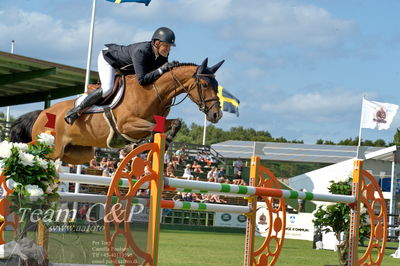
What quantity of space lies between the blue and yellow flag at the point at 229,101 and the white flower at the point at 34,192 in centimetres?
1753

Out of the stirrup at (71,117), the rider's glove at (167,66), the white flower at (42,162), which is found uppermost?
the rider's glove at (167,66)

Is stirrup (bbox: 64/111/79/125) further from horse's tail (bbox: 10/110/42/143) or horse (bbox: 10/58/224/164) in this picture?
horse's tail (bbox: 10/110/42/143)

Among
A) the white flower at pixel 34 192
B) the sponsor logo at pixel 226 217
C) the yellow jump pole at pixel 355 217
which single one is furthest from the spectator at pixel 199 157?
the white flower at pixel 34 192

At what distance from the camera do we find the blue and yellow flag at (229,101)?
21.5 meters

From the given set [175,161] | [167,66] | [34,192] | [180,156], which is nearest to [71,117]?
[167,66]

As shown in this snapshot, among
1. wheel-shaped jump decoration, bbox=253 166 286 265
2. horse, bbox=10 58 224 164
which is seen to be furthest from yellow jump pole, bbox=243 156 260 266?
horse, bbox=10 58 224 164

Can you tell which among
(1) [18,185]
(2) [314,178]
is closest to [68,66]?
(1) [18,185]

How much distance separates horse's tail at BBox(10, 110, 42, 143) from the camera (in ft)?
22.5

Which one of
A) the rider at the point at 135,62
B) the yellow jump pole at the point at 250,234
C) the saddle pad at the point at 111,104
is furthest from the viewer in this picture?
the saddle pad at the point at 111,104

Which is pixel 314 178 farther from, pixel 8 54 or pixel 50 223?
pixel 50 223

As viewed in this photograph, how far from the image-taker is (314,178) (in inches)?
925

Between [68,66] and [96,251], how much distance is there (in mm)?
6210

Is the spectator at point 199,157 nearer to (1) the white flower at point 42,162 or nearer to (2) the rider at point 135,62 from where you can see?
(2) the rider at point 135,62

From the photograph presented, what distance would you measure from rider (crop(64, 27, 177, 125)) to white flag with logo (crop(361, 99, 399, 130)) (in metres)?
16.1
